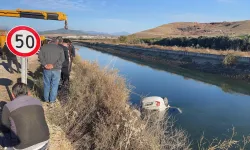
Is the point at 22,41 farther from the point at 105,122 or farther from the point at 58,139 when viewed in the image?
the point at 105,122

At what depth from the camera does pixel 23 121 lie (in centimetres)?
396

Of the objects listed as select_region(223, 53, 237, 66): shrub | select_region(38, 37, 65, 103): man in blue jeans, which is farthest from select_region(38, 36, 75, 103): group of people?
select_region(223, 53, 237, 66): shrub

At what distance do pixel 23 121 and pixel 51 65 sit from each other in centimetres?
369

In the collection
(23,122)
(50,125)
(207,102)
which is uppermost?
(23,122)

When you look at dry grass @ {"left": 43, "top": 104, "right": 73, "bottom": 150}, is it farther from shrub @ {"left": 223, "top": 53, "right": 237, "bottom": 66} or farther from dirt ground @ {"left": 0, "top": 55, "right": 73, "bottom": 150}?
shrub @ {"left": 223, "top": 53, "right": 237, "bottom": 66}

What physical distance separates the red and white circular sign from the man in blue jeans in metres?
2.01

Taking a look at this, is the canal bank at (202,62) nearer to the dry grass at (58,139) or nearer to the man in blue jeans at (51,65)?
the man in blue jeans at (51,65)

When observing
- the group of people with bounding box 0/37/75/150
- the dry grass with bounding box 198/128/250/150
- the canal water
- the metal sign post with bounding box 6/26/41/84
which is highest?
the metal sign post with bounding box 6/26/41/84

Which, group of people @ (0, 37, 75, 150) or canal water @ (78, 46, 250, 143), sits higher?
group of people @ (0, 37, 75, 150)

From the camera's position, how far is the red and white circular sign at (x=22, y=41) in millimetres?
5312

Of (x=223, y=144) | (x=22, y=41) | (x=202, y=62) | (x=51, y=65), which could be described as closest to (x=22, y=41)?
(x=22, y=41)

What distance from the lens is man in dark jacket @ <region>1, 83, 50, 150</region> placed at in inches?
156

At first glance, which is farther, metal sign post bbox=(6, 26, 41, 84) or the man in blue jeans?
the man in blue jeans

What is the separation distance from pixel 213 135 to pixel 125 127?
6.01 m
